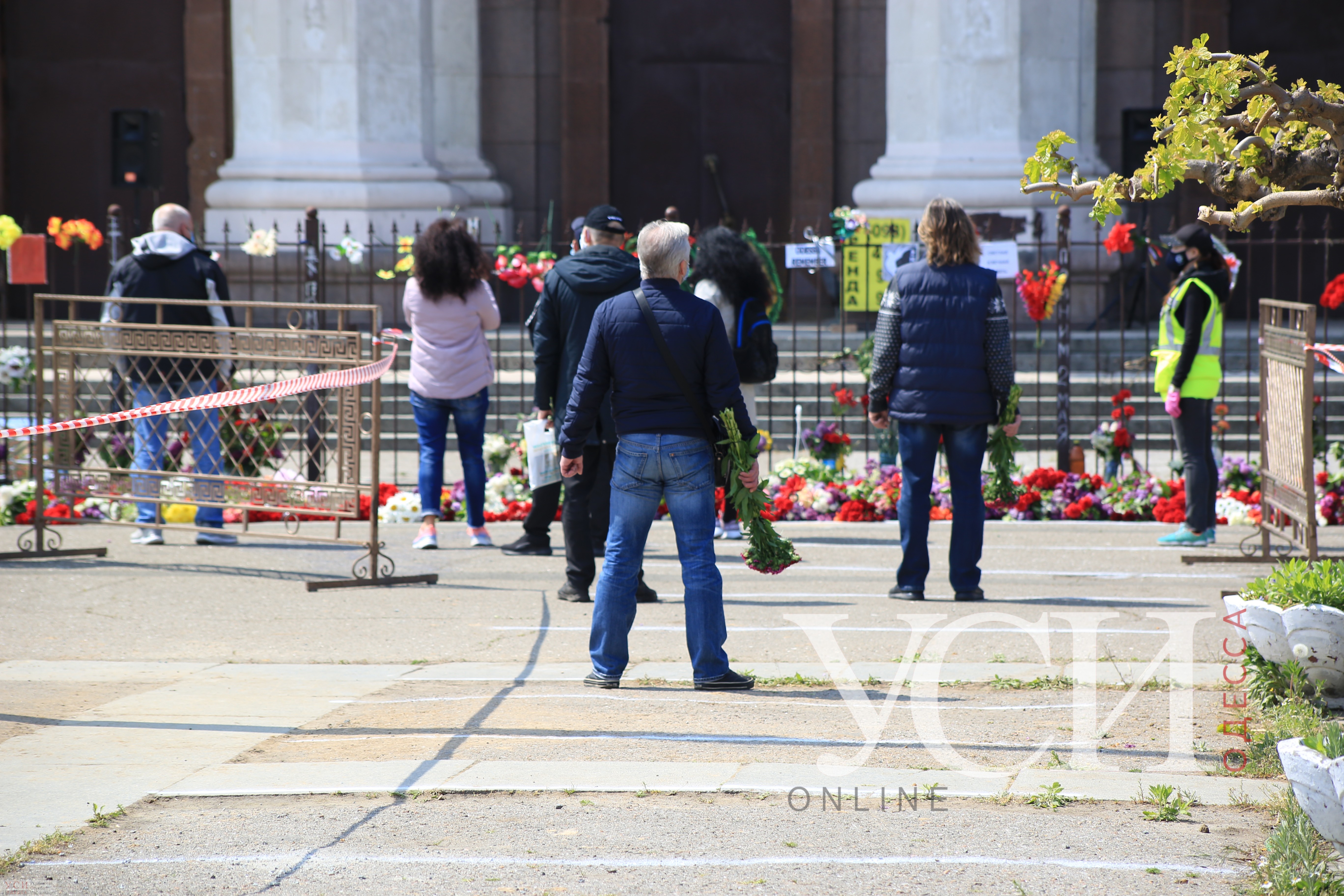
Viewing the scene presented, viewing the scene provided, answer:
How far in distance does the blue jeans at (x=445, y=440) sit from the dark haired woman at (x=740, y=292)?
143 centimetres

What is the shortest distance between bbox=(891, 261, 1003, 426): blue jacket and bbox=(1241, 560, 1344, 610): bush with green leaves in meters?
2.06

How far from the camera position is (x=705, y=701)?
5.75 metres

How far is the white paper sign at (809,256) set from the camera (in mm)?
11508

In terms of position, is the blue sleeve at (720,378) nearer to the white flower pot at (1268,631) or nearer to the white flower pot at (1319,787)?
the white flower pot at (1268,631)

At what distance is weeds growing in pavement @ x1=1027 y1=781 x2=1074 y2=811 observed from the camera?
14.6 feet

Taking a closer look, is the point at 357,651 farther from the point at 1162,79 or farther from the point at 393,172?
the point at 1162,79

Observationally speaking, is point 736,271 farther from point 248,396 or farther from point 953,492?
point 248,396

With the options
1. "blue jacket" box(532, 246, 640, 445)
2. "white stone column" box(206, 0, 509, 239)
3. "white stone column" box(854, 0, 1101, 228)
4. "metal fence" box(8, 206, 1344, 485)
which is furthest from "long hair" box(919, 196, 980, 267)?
"white stone column" box(206, 0, 509, 239)

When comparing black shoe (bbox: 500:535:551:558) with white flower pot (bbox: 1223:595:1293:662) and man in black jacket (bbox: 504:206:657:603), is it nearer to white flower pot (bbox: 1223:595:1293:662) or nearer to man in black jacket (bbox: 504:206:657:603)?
man in black jacket (bbox: 504:206:657:603)

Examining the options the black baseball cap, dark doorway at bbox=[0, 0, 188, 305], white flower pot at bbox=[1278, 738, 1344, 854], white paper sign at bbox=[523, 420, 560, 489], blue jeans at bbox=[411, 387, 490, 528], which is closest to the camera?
white flower pot at bbox=[1278, 738, 1344, 854]

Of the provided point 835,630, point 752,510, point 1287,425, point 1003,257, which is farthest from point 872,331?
point 752,510

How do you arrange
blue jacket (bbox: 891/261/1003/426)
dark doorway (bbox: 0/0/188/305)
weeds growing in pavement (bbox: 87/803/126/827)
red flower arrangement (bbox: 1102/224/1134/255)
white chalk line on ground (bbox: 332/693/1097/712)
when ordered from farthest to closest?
1. dark doorway (bbox: 0/0/188/305)
2. red flower arrangement (bbox: 1102/224/1134/255)
3. blue jacket (bbox: 891/261/1003/426)
4. white chalk line on ground (bbox: 332/693/1097/712)
5. weeds growing in pavement (bbox: 87/803/126/827)

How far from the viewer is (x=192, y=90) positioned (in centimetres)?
1862

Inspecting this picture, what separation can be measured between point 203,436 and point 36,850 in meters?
5.02
